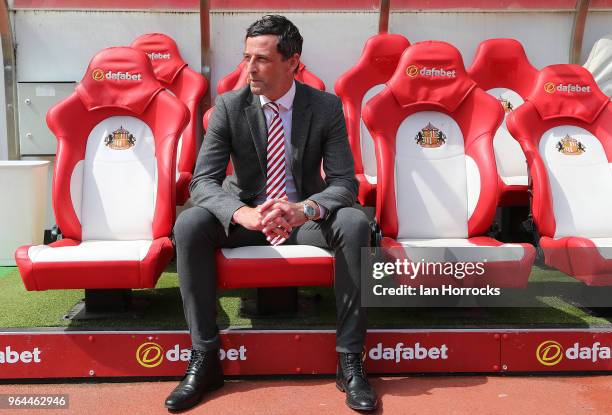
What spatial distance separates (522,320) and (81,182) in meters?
1.94

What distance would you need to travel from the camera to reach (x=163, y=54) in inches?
146

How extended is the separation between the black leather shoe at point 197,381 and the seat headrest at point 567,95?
1952mm

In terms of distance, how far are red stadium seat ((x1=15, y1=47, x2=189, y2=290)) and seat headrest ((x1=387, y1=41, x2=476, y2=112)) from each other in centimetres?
101

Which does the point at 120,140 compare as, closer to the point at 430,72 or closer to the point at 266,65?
the point at 266,65

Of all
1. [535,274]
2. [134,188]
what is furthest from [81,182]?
[535,274]

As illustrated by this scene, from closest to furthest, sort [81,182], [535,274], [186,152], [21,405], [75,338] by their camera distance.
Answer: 1. [21,405]
2. [75,338]
3. [81,182]
4. [535,274]
5. [186,152]

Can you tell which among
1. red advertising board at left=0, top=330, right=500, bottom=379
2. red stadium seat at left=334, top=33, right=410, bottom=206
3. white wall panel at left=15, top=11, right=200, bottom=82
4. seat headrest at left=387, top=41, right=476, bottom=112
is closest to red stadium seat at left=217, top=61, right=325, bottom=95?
red stadium seat at left=334, top=33, right=410, bottom=206

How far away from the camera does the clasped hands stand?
2.09 metres

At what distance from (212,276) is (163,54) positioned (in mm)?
1988

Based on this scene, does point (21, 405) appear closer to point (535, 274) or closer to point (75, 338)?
point (75, 338)

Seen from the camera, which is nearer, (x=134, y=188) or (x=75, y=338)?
(x=75, y=338)

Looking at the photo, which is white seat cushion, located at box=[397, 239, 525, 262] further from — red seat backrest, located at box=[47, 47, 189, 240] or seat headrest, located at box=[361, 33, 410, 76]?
seat headrest, located at box=[361, 33, 410, 76]

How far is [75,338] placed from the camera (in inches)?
88.6

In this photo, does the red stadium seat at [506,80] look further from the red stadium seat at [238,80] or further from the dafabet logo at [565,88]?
the red stadium seat at [238,80]
